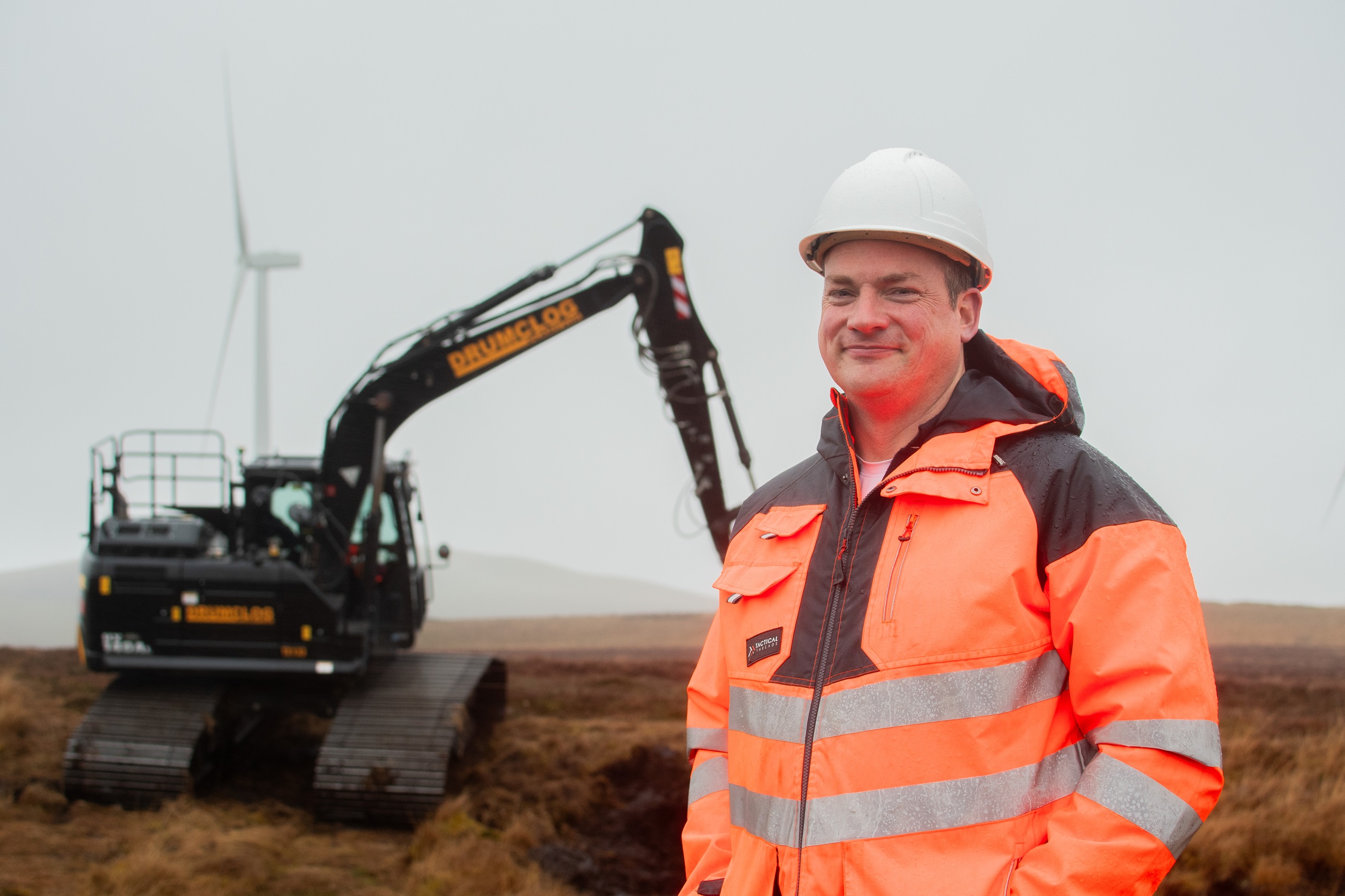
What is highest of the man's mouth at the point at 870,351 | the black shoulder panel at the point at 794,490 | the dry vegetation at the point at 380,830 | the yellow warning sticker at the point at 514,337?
the yellow warning sticker at the point at 514,337

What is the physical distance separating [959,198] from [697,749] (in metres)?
1.31

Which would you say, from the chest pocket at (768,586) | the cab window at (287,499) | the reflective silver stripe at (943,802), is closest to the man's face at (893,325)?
the chest pocket at (768,586)

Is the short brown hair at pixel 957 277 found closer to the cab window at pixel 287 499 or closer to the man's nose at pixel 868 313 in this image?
the man's nose at pixel 868 313

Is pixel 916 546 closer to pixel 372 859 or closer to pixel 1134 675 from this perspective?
pixel 1134 675

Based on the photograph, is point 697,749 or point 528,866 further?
point 528,866

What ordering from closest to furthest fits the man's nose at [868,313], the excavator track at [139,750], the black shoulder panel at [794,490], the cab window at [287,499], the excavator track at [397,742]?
1. the man's nose at [868,313]
2. the black shoulder panel at [794,490]
3. the excavator track at [397,742]
4. the excavator track at [139,750]
5. the cab window at [287,499]

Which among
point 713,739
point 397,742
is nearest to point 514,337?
point 397,742

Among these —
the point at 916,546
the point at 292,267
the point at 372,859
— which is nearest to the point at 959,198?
the point at 916,546

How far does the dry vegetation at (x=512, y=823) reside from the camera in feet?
19.6

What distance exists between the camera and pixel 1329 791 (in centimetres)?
693

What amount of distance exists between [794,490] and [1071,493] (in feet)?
2.16

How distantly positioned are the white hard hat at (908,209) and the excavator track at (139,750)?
7.86 meters

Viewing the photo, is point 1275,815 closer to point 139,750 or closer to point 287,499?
point 287,499

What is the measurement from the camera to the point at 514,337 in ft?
28.1
